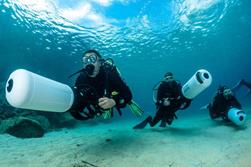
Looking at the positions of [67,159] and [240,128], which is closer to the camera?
[67,159]

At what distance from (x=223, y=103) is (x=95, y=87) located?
5918 mm

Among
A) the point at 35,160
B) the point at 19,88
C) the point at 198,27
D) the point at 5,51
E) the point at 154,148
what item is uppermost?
the point at 198,27

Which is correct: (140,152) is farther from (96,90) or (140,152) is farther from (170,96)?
(170,96)

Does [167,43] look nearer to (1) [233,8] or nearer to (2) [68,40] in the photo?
(1) [233,8]

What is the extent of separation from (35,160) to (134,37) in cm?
2036

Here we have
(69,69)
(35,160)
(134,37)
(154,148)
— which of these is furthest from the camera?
(69,69)

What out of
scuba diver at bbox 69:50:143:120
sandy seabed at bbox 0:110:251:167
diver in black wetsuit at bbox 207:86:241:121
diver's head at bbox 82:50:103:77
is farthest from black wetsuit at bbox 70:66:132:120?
diver in black wetsuit at bbox 207:86:241:121

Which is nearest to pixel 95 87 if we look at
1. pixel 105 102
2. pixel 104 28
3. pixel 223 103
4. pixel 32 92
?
pixel 105 102

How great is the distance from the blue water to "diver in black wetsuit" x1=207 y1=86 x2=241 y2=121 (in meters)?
10.7

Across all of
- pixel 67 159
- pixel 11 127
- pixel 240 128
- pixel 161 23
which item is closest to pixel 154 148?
pixel 67 159

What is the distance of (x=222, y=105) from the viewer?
9148mm

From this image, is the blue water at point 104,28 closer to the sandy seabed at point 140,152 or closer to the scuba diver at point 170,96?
the scuba diver at point 170,96

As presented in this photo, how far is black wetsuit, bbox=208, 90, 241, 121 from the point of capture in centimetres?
877

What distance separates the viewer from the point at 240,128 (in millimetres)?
7723
